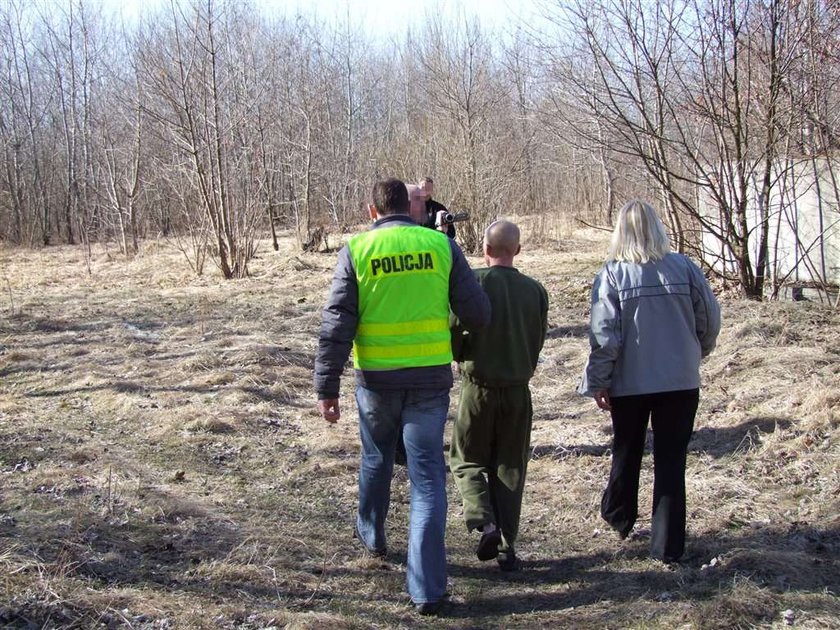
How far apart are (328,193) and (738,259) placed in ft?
55.3

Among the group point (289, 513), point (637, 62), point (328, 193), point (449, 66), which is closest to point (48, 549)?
point (289, 513)

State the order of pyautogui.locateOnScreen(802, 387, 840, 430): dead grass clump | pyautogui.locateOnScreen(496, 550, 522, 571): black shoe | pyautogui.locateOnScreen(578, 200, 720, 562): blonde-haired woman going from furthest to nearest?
pyautogui.locateOnScreen(802, 387, 840, 430): dead grass clump → pyautogui.locateOnScreen(496, 550, 522, 571): black shoe → pyautogui.locateOnScreen(578, 200, 720, 562): blonde-haired woman

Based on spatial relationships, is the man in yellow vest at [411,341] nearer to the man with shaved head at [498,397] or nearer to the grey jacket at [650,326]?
the man with shaved head at [498,397]

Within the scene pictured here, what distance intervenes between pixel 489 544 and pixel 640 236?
1.60 meters

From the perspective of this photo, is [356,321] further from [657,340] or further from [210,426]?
[210,426]

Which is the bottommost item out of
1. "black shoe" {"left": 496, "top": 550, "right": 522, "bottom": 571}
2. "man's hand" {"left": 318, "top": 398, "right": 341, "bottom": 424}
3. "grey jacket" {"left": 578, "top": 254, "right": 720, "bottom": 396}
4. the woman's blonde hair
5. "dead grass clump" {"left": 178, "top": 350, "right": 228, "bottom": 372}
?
"black shoe" {"left": 496, "top": 550, "right": 522, "bottom": 571}

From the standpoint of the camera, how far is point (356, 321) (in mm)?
3635

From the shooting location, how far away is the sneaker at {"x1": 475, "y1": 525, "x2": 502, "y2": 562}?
392 cm

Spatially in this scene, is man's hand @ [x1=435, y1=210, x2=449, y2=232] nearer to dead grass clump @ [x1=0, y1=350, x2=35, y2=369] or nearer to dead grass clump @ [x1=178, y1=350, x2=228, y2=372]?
dead grass clump @ [x1=178, y1=350, x2=228, y2=372]

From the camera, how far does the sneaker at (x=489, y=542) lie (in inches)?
154

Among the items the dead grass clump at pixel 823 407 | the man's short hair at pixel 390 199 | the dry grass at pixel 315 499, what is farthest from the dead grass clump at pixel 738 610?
the dead grass clump at pixel 823 407

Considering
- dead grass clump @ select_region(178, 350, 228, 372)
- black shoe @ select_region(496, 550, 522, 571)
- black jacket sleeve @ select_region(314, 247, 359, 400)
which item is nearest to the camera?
black jacket sleeve @ select_region(314, 247, 359, 400)

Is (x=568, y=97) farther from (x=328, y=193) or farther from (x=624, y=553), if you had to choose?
(x=328, y=193)

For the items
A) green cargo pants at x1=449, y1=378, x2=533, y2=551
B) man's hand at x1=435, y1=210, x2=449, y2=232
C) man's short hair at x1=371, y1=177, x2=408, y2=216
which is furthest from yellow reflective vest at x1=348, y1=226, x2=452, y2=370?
man's hand at x1=435, y1=210, x2=449, y2=232
